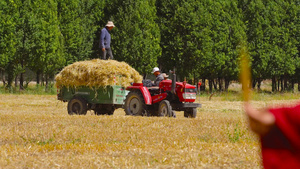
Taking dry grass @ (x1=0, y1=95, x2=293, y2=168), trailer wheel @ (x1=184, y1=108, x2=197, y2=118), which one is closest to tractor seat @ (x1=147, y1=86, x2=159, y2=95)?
trailer wheel @ (x1=184, y1=108, x2=197, y2=118)

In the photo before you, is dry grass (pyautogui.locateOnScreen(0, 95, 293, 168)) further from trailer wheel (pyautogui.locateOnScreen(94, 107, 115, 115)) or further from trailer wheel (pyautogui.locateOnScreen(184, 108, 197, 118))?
trailer wheel (pyautogui.locateOnScreen(94, 107, 115, 115))

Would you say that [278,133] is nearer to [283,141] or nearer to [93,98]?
[283,141]

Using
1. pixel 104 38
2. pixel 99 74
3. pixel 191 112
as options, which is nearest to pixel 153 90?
pixel 191 112

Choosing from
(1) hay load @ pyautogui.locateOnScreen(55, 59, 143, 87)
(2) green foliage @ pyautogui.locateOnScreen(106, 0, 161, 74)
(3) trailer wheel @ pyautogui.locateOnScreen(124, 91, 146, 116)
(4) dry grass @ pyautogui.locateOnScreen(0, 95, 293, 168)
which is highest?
(2) green foliage @ pyautogui.locateOnScreen(106, 0, 161, 74)

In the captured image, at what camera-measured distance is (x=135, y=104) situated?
50.1 feet

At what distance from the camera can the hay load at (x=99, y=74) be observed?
1496 cm

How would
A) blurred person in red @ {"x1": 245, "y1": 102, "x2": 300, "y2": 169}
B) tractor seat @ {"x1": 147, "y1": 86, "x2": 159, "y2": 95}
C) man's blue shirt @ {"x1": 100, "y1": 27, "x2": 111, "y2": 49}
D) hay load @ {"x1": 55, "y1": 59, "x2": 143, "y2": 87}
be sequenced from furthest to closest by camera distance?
1. man's blue shirt @ {"x1": 100, "y1": 27, "x2": 111, "y2": 49}
2. tractor seat @ {"x1": 147, "y1": 86, "x2": 159, "y2": 95}
3. hay load @ {"x1": 55, "y1": 59, "x2": 143, "y2": 87}
4. blurred person in red @ {"x1": 245, "y1": 102, "x2": 300, "y2": 169}

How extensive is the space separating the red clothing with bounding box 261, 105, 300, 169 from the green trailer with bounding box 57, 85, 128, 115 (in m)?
12.9

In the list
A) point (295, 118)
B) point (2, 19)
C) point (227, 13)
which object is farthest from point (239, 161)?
point (227, 13)

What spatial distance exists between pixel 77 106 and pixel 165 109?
119 inches

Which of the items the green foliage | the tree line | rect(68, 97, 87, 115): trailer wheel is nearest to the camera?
rect(68, 97, 87, 115): trailer wheel

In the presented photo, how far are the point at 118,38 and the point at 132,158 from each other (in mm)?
32770

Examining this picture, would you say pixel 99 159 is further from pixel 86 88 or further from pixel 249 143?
pixel 86 88

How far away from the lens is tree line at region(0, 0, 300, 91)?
112ft
